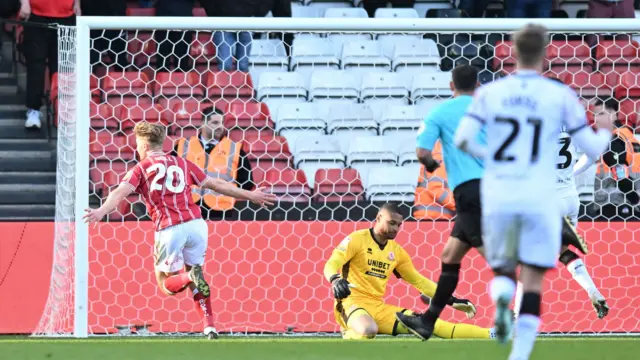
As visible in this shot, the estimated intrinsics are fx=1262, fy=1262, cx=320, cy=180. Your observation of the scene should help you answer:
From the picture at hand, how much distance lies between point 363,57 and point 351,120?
1.05 metres

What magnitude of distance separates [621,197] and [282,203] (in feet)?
8.63

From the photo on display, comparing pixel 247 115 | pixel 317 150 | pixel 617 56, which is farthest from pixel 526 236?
pixel 617 56

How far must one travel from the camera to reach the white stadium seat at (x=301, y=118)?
10.6 metres

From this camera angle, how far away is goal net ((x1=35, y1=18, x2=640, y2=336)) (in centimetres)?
872

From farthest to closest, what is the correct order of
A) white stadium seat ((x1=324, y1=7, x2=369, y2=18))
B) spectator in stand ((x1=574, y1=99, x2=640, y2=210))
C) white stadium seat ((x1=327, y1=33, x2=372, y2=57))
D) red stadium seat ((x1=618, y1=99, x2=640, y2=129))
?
white stadium seat ((x1=324, y1=7, x2=369, y2=18)) < white stadium seat ((x1=327, y1=33, x2=372, y2=57)) < red stadium seat ((x1=618, y1=99, x2=640, y2=129)) < spectator in stand ((x1=574, y1=99, x2=640, y2=210))

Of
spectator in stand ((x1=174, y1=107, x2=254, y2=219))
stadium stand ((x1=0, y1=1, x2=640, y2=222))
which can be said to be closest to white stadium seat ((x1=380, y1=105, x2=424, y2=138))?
stadium stand ((x1=0, y1=1, x2=640, y2=222))

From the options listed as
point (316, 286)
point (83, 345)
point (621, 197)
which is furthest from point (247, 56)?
point (83, 345)

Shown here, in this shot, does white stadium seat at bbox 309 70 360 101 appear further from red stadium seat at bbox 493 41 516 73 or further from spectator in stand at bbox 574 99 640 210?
spectator in stand at bbox 574 99 640 210

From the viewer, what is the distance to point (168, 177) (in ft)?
26.9

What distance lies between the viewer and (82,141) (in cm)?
834

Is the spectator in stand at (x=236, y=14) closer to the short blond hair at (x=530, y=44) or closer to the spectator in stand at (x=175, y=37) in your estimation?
the spectator in stand at (x=175, y=37)

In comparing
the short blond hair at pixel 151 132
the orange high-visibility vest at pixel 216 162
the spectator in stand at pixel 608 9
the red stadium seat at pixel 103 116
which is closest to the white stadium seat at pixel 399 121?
the orange high-visibility vest at pixel 216 162

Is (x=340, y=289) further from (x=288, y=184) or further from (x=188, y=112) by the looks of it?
(x=188, y=112)

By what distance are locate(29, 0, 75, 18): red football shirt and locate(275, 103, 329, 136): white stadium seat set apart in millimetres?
2096
